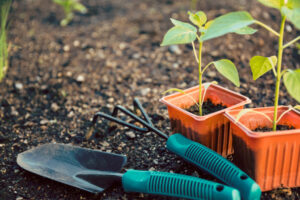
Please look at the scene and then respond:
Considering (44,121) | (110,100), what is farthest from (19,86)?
(110,100)

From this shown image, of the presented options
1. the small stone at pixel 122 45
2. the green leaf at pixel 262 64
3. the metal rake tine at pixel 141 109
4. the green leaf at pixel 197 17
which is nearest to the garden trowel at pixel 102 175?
the metal rake tine at pixel 141 109

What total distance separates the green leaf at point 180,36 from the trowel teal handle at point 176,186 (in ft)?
1.47

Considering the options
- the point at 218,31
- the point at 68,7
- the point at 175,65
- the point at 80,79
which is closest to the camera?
the point at 218,31

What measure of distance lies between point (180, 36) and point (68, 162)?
695 millimetres

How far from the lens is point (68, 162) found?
1.29 m

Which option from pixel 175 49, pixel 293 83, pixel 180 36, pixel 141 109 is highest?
pixel 180 36

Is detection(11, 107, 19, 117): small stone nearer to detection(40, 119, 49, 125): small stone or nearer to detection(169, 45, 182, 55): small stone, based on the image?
detection(40, 119, 49, 125): small stone

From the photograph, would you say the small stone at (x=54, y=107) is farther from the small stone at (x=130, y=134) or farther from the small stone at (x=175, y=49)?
the small stone at (x=175, y=49)

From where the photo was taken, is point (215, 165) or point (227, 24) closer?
point (227, 24)

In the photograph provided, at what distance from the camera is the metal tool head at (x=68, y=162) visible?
47.6 inches

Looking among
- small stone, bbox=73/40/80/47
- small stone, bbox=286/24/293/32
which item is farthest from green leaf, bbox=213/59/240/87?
small stone, bbox=286/24/293/32

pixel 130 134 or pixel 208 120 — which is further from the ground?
pixel 208 120

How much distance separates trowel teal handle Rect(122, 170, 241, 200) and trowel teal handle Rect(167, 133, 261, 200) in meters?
0.05

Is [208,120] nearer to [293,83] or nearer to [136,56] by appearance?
[293,83]
